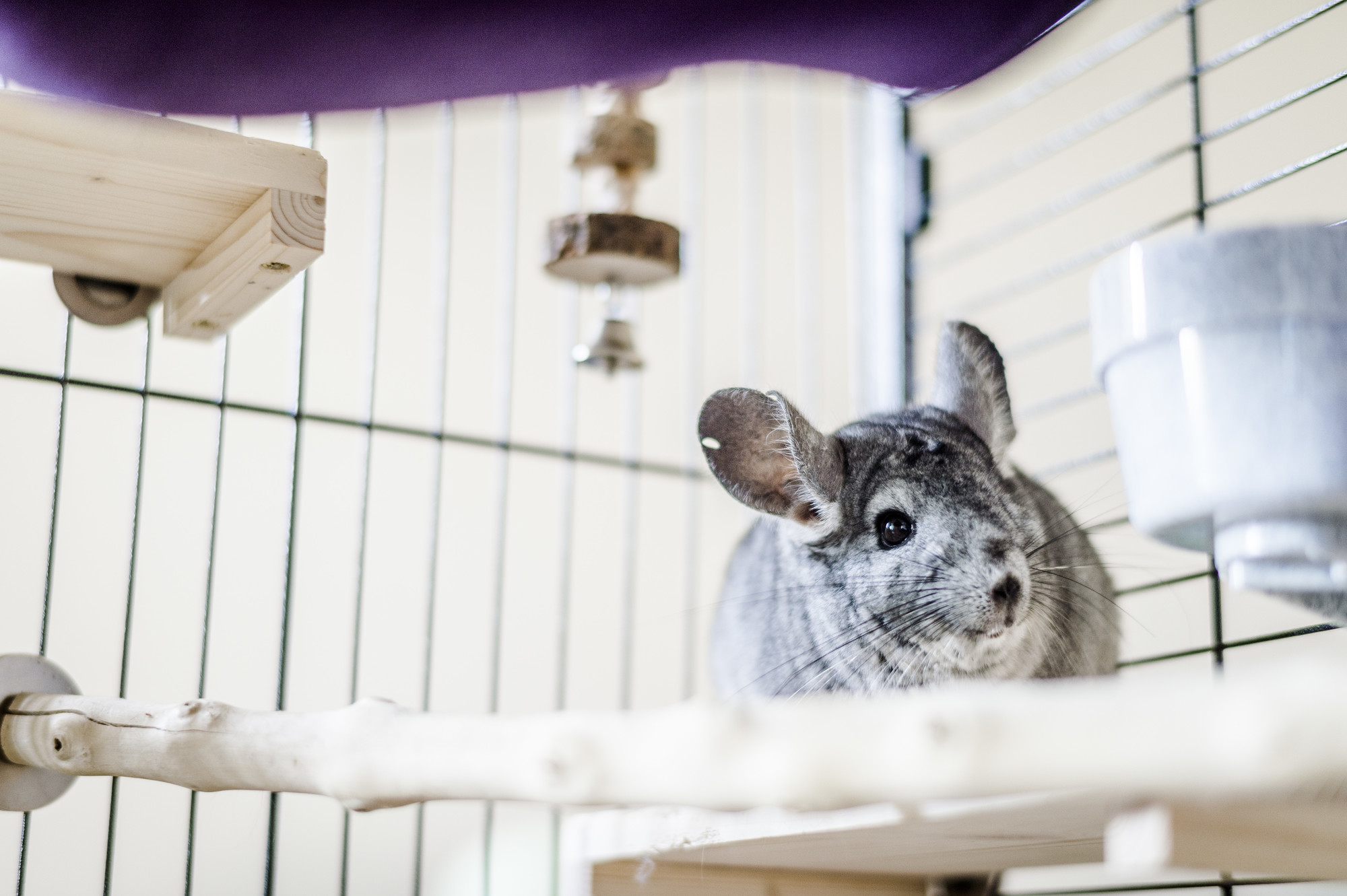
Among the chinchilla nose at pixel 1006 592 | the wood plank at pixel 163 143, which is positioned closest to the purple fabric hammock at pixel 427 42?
the wood plank at pixel 163 143

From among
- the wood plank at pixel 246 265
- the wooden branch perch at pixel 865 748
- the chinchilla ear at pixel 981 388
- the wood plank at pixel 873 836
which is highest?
the wood plank at pixel 246 265

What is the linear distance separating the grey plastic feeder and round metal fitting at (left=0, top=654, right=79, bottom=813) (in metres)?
1.08

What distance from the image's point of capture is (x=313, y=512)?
2.13 metres

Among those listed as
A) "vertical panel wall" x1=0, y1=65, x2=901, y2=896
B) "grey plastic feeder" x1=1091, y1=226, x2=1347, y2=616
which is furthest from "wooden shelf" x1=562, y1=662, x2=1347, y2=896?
"vertical panel wall" x1=0, y1=65, x2=901, y2=896

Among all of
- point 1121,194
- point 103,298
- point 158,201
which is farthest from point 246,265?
point 1121,194

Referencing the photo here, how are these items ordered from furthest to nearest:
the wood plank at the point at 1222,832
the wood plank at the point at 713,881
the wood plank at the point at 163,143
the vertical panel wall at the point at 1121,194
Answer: the vertical panel wall at the point at 1121,194 → the wood plank at the point at 713,881 → the wood plank at the point at 163,143 → the wood plank at the point at 1222,832

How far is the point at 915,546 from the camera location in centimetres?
128

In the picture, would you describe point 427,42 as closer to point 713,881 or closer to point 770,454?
point 770,454

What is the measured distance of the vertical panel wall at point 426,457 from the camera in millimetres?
1741

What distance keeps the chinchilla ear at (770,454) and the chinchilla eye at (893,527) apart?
2.4 inches

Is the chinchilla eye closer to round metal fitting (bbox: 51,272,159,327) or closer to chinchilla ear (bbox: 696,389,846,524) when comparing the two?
chinchilla ear (bbox: 696,389,846,524)

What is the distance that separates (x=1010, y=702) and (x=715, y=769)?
0.49ft

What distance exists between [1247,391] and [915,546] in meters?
0.56

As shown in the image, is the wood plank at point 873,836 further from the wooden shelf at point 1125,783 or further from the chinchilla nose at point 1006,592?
the chinchilla nose at point 1006,592
